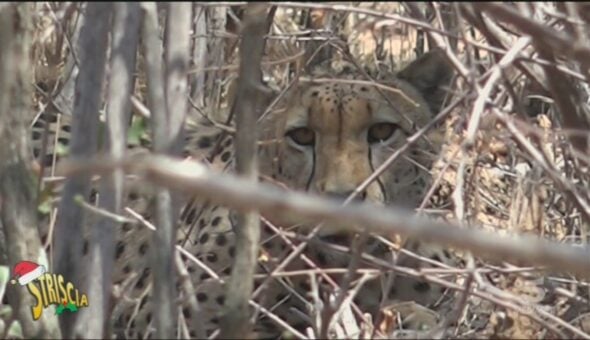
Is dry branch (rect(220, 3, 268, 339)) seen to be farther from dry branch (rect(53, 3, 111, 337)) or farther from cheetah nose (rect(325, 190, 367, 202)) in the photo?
cheetah nose (rect(325, 190, 367, 202))

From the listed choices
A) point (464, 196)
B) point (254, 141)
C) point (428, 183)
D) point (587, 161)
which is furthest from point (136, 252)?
point (254, 141)

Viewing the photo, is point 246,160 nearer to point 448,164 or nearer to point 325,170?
point 448,164

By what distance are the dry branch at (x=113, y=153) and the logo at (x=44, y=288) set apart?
0.08m

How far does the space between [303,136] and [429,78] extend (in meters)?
0.38

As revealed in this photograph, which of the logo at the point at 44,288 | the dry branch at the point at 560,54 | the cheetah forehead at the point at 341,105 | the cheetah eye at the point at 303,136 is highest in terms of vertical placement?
the dry branch at the point at 560,54

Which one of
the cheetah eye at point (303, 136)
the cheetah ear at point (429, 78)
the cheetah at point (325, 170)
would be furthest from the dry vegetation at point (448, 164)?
the cheetah ear at point (429, 78)

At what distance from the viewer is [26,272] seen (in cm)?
190

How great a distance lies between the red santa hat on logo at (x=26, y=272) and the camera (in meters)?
1.87

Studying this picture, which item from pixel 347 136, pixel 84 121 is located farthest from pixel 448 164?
pixel 347 136

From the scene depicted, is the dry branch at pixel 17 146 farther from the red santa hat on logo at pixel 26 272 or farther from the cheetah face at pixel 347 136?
the cheetah face at pixel 347 136

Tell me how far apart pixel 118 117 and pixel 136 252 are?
1524mm

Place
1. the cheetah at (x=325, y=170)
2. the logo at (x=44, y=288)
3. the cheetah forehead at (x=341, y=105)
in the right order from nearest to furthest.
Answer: the logo at (x=44, y=288) < the cheetah at (x=325, y=170) < the cheetah forehead at (x=341, y=105)

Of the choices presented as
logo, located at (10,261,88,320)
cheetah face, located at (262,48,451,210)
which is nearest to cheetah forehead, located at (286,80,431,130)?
cheetah face, located at (262,48,451,210)

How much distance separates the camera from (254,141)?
165 centimetres
